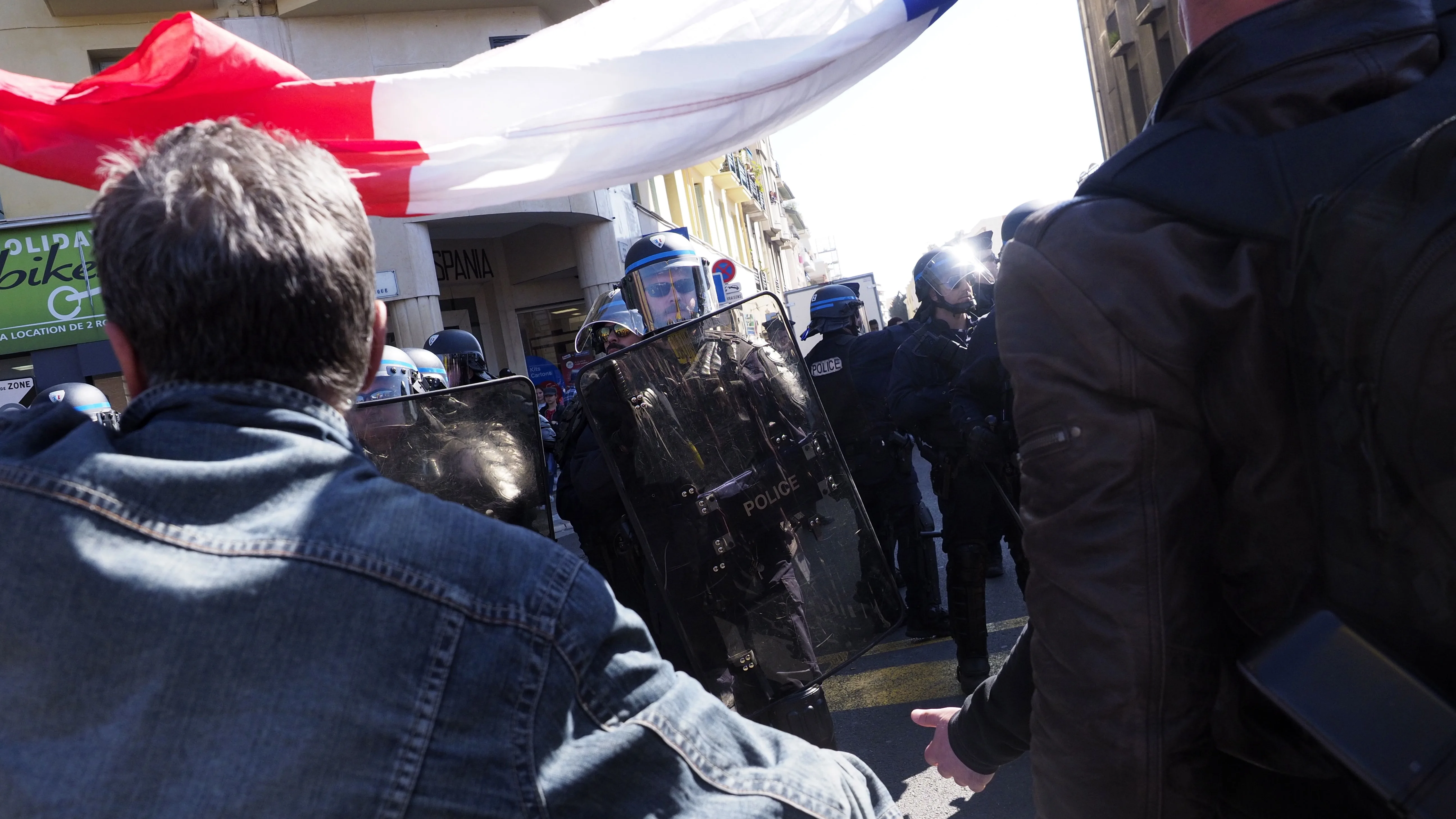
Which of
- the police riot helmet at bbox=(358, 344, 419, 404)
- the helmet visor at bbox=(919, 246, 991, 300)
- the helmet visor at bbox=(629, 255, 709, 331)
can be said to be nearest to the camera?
the police riot helmet at bbox=(358, 344, 419, 404)

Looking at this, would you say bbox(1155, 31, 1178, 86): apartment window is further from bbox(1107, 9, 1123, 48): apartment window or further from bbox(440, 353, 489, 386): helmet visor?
bbox(440, 353, 489, 386): helmet visor

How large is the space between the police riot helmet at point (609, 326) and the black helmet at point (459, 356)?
577mm

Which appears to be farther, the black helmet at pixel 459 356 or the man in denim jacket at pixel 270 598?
the black helmet at pixel 459 356

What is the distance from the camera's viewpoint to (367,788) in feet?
2.67

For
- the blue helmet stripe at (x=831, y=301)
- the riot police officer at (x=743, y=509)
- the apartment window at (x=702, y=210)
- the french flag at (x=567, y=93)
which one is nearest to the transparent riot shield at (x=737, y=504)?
the riot police officer at (x=743, y=509)

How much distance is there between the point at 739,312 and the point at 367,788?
1939 millimetres

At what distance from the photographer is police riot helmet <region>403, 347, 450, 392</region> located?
13.0 feet

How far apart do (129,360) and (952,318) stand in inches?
164

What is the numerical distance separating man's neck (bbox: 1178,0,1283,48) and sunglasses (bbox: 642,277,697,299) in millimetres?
2341

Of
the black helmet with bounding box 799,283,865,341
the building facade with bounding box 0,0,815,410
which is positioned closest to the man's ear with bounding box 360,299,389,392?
the black helmet with bounding box 799,283,865,341

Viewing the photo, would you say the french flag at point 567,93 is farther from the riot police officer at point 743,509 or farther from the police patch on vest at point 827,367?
the police patch on vest at point 827,367

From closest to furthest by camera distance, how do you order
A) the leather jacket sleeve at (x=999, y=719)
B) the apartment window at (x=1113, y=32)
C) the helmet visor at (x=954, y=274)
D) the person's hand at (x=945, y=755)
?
the leather jacket sleeve at (x=999, y=719)
the person's hand at (x=945, y=755)
the helmet visor at (x=954, y=274)
the apartment window at (x=1113, y=32)

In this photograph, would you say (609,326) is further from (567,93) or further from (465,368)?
(567,93)

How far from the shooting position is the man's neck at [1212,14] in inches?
46.8
